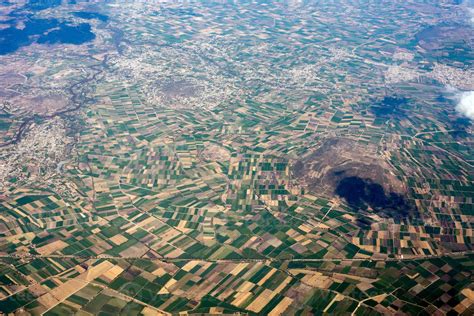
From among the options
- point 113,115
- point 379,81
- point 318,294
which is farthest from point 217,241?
point 379,81

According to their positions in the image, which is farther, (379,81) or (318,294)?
(379,81)

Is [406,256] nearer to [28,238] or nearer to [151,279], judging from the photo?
[151,279]

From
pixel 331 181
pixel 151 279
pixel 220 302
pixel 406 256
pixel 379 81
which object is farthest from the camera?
pixel 379 81

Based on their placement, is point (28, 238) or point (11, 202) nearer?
point (28, 238)

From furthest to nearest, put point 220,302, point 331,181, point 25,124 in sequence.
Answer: point 25,124 < point 331,181 < point 220,302

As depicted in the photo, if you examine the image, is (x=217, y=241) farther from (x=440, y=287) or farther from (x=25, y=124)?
(x=25, y=124)

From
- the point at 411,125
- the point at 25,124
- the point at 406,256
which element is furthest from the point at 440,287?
the point at 25,124
